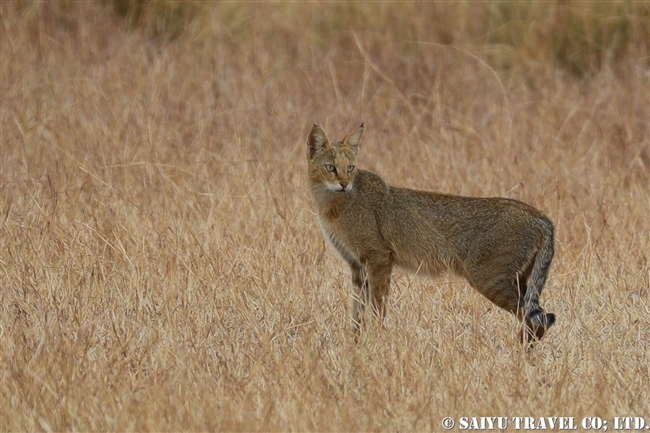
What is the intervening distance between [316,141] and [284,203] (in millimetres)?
1502

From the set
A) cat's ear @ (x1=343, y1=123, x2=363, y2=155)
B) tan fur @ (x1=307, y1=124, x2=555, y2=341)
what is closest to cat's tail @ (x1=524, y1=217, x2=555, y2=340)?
tan fur @ (x1=307, y1=124, x2=555, y2=341)

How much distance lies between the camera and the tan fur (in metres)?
5.39

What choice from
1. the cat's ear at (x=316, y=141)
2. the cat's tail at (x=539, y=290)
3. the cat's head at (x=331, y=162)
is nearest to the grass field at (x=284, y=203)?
the cat's tail at (x=539, y=290)

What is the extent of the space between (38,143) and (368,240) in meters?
3.66

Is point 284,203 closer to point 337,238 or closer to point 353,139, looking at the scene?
point 353,139

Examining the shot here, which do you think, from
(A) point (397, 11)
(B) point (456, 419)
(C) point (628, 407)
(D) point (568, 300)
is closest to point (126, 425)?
(B) point (456, 419)

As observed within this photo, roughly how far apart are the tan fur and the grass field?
0.23m

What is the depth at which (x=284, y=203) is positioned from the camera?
289 inches

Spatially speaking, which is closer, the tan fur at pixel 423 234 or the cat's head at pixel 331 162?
the tan fur at pixel 423 234

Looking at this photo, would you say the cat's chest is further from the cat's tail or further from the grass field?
the cat's tail

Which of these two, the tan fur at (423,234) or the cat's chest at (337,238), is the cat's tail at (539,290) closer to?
the tan fur at (423,234)

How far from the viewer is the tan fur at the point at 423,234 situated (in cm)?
539

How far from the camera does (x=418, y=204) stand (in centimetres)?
579

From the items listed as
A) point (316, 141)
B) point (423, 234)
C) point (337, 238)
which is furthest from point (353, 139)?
point (423, 234)
